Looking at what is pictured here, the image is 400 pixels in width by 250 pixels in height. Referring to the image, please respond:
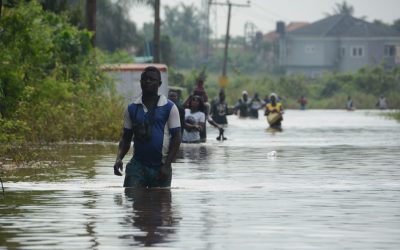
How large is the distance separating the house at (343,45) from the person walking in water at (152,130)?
547ft

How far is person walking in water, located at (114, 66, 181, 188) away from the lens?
57.1 feet

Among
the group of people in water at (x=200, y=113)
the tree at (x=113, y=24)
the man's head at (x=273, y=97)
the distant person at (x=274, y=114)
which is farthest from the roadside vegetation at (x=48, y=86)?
the tree at (x=113, y=24)

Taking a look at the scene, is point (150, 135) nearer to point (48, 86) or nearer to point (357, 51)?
point (48, 86)

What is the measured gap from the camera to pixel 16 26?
104 ft

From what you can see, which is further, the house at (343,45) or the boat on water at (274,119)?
the house at (343,45)

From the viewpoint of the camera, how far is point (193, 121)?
35.8 meters

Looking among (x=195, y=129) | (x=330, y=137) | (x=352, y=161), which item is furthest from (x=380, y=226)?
(x=330, y=137)

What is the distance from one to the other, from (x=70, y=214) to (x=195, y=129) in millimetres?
18680

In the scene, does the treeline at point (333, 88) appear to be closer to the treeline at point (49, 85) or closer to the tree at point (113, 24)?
the tree at point (113, 24)

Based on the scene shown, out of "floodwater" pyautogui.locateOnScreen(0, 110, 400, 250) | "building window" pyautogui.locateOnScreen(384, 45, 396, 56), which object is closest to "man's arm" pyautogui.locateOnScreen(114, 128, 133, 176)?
"floodwater" pyautogui.locateOnScreen(0, 110, 400, 250)

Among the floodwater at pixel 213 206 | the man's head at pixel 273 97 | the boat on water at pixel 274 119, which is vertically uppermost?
the man's head at pixel 273 97

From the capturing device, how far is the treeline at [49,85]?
30.7m

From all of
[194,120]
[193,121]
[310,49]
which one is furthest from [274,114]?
[310,49]

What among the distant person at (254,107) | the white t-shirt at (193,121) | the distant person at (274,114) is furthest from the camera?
the distant person at (254,107)
